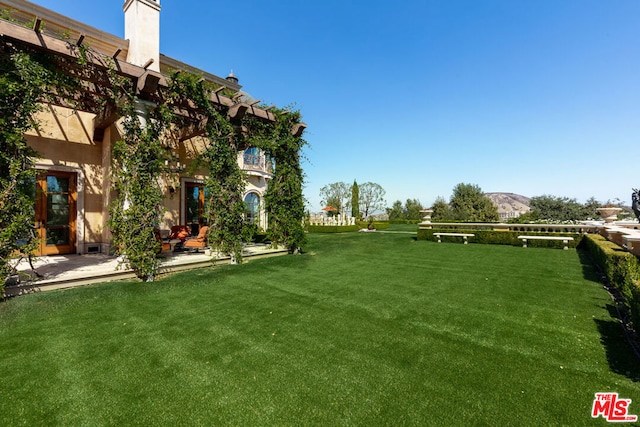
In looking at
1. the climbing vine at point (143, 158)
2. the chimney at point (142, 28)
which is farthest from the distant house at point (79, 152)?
the climbing vine at point (143, 158)

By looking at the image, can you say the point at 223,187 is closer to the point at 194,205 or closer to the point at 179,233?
the point at 179,233

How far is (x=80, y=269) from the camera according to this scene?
593 cm

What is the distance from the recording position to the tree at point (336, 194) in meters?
43.0

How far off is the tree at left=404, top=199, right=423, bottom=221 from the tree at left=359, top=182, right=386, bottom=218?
3604 millimetres

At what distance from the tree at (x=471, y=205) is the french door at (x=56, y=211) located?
3290 centimetres

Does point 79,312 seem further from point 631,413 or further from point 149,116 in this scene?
point 631,413

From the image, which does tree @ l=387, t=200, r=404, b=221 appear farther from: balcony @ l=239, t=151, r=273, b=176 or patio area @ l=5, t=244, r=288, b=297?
patio area @ l=5, t=244, r=288, b=297

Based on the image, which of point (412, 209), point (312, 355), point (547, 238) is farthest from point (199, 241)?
point (412, 209)

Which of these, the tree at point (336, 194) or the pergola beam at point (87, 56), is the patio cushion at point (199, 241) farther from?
the tree at point (336, 194)

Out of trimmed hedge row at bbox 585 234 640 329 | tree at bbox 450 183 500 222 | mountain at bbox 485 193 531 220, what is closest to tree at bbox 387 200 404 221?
tree at bbox 450 183 500 222

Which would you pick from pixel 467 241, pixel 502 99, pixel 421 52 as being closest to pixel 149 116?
pixel 467 241

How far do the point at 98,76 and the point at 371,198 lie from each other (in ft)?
134

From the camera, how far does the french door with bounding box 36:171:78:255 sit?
793 cm

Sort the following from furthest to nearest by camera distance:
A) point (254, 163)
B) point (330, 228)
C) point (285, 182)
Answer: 1. point (330, 228)
2. point (254, 163)
3. point (285, 182)
